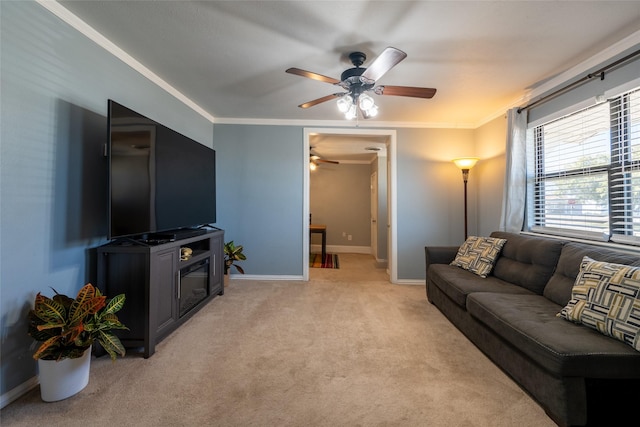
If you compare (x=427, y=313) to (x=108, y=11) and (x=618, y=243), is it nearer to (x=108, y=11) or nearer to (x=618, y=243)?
(x=618, y=243)

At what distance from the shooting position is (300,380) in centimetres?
Answer: 176

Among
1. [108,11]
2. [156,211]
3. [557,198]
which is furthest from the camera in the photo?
[557,198]

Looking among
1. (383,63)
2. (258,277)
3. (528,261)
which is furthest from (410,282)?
(383,63)

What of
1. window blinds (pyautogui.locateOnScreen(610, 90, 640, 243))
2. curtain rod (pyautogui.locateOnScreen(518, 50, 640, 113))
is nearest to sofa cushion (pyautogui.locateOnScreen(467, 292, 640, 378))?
window blinds (pyautogui.locateOnScreen(610, 90, 640, 243))

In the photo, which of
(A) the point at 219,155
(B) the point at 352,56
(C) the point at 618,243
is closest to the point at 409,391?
(C) the point at 618,243

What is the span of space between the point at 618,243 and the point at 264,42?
323 centimetres

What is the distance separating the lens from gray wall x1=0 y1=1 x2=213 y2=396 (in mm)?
1520

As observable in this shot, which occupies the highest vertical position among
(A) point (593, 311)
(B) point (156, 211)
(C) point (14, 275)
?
(B) point (156, 211)

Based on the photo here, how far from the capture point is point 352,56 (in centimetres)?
224

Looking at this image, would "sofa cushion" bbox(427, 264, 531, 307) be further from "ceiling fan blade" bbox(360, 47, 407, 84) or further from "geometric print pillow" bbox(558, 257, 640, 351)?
"ceiling fan blade" bbox(360, 47, 407, 84)

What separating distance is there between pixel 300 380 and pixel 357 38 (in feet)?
8.15

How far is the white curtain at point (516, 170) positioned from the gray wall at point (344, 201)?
4079 millimetres

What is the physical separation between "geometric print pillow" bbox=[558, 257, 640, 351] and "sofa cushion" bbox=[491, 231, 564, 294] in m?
0.51

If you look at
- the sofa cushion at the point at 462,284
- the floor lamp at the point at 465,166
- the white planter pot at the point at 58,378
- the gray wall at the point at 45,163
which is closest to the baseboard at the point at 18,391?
the gray wall at the point at 45,163
